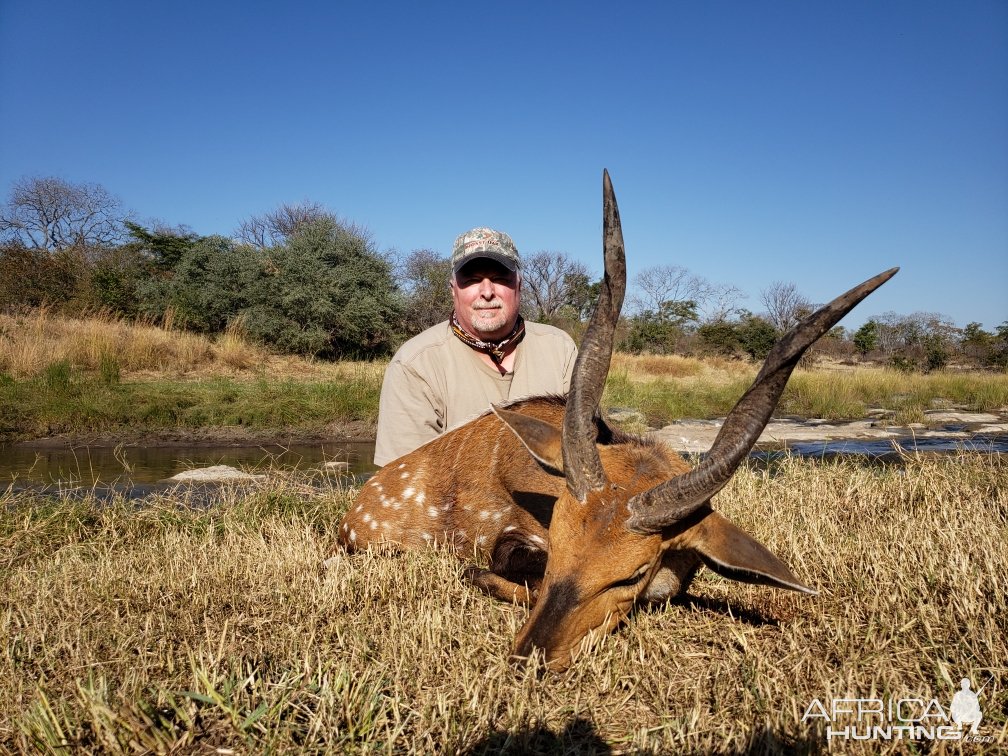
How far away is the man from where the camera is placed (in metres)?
5.03

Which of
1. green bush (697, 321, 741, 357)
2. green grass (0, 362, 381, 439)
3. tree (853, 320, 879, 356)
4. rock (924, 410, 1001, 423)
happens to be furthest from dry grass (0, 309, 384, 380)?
tree (853, 320, 879, 356)

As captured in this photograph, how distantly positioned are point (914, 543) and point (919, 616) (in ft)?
3.26

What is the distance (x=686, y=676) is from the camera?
264 centimetres

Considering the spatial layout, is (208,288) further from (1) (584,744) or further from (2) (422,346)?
(1) (584,744)

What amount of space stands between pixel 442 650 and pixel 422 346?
2736 mm

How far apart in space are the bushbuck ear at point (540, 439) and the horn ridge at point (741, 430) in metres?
0.46

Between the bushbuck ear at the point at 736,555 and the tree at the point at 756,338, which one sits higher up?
the tree at the point at 756,338

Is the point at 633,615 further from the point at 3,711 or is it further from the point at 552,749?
the point at 3,711

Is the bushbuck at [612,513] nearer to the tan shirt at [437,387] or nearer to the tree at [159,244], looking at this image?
the tan shirt at [437,387]

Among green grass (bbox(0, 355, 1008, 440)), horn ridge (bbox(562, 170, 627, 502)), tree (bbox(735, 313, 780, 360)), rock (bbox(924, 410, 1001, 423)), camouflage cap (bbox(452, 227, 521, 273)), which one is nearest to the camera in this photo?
horn ridge (bbox(562, 170, 627, 502))

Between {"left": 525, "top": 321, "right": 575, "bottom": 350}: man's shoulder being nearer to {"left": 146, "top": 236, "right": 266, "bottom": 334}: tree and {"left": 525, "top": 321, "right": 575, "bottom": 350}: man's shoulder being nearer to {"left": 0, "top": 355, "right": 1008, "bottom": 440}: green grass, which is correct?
{"left": 0, "top": 355, "right": 1008, "bottom": 440}: green grass

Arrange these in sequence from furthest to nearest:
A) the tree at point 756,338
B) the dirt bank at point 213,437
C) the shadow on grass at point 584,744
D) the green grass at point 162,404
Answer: the tree at point 756,338 < the green grass at point 162,404 < the dirt bank at point 213,437 < the shadow on grass at point 584,744

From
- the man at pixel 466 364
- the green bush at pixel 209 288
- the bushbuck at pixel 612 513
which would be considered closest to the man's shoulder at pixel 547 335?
the man at pixel 466 364

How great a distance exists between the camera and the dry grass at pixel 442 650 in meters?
2.14
